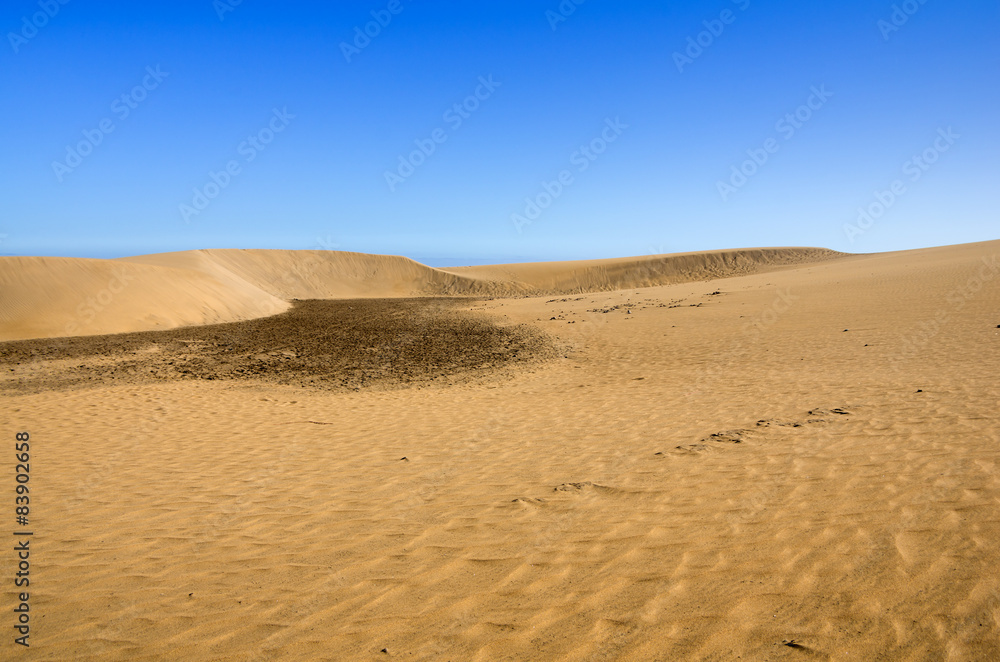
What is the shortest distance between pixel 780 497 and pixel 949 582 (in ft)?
4.87

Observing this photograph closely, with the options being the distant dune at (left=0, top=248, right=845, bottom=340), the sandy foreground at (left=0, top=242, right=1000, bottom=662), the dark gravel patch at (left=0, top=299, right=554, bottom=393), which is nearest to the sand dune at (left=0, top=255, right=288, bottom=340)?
the distant dune at (left=0, top=248, right=845, bottom=340)

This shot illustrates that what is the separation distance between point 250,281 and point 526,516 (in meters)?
49.1

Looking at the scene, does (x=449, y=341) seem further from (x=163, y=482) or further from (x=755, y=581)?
(x=755, y=581)

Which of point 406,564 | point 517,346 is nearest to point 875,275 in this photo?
point 517,346

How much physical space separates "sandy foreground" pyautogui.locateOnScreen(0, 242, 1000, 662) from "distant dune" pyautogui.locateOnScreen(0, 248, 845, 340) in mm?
12827

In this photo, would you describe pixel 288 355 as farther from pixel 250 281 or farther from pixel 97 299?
pixel 250 281

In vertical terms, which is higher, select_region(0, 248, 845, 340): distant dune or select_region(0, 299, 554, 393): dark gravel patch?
select_region(0, 248, 845, 340): distant dune

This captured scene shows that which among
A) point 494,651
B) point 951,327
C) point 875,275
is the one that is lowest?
point 494,651

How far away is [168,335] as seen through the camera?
19.9m

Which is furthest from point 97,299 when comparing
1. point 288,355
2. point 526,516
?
point 526,516

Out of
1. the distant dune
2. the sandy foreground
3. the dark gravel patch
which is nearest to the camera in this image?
the sandy foreground

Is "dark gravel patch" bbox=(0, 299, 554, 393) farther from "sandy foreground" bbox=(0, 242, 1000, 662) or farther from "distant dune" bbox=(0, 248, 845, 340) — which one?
"distant dune" bbox=(0, 248, 845, 340)

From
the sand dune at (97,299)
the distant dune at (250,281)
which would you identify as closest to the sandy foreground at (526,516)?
the sand dune at (97,299)

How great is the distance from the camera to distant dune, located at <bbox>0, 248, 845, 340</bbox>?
71.4 feet
